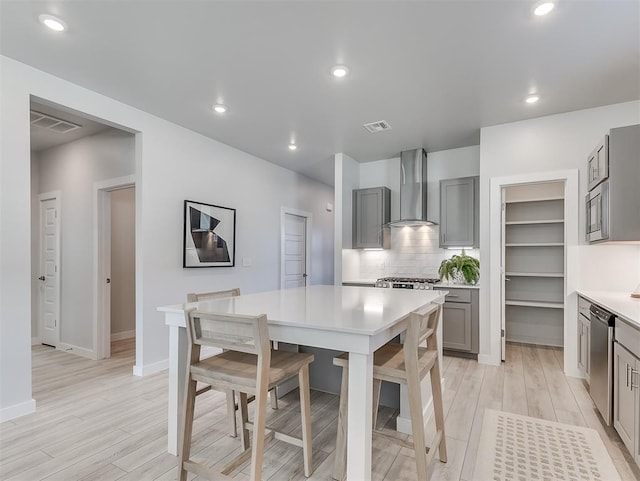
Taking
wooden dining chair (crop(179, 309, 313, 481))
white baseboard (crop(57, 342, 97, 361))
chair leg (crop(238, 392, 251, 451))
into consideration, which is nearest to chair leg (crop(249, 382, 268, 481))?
wooden dining chair (crop(179, 309, 313, 481))

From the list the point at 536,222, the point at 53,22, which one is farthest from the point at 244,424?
the point at 536,222

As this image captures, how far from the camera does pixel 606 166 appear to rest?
2809 millimetres

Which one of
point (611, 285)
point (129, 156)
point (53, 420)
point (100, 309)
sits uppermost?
point (129, 156)

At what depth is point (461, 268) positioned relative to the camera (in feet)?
14.2

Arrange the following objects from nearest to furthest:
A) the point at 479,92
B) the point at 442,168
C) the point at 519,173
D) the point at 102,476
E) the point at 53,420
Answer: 1. the point at 102,476
2. the point at 53,420
3. the point at 479,92
4. the point at 519,173
5. the point at 442,168

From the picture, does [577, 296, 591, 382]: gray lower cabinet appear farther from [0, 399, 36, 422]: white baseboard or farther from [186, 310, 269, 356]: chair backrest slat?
[0, 399, 36, 422]: white baseboard

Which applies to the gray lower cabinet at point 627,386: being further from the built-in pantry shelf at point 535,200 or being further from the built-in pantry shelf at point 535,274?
the built-in pantry shelf at point 535,200

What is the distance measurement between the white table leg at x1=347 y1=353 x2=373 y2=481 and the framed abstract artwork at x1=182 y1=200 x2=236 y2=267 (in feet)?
9.92

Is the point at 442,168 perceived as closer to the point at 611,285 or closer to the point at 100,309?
the point at 611,285

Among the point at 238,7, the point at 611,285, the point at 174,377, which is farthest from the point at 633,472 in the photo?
the point at 238,7

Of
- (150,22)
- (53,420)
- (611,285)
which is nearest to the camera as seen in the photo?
(150,22)

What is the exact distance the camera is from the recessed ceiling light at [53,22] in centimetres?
216

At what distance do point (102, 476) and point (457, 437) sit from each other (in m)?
2.13

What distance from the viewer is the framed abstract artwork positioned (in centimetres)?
401
